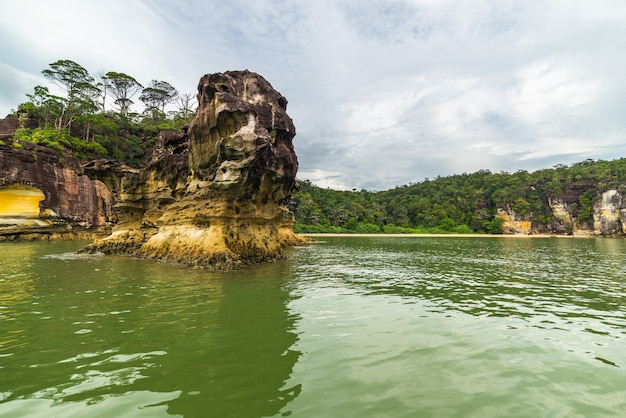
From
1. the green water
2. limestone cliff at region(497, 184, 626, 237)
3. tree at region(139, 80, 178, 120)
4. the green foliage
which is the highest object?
tree at region(139, 80, 178, 120)

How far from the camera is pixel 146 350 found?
20.2 ft

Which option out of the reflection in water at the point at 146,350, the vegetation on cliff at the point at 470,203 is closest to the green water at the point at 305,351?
the reflection in water at the point at 146,350

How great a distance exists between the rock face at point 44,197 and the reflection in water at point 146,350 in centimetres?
3450

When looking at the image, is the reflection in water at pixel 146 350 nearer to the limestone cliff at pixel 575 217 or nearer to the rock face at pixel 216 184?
the rock face at pixel 216 184

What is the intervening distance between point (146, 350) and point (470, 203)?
116161 mm

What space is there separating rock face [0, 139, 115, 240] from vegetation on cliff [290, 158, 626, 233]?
48.4 metres

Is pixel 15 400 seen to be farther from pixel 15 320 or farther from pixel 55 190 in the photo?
pixel 55 190

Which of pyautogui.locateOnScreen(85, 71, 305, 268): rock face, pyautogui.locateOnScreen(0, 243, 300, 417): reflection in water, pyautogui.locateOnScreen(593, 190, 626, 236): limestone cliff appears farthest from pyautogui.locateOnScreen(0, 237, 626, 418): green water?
pyautogui.locateOnScreen(593, 190, 626, 236): limestone cliff

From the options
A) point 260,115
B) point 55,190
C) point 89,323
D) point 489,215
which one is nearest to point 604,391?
point 89,323

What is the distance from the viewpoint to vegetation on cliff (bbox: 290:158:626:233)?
88438 mm

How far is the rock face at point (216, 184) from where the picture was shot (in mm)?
18609

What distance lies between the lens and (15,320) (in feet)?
26.1

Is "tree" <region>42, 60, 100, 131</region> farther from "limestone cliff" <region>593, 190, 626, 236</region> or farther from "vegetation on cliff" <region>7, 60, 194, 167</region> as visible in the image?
"limestone cliff" <region>593, 190, 626, 236</region>

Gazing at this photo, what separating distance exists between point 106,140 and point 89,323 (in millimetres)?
61088
